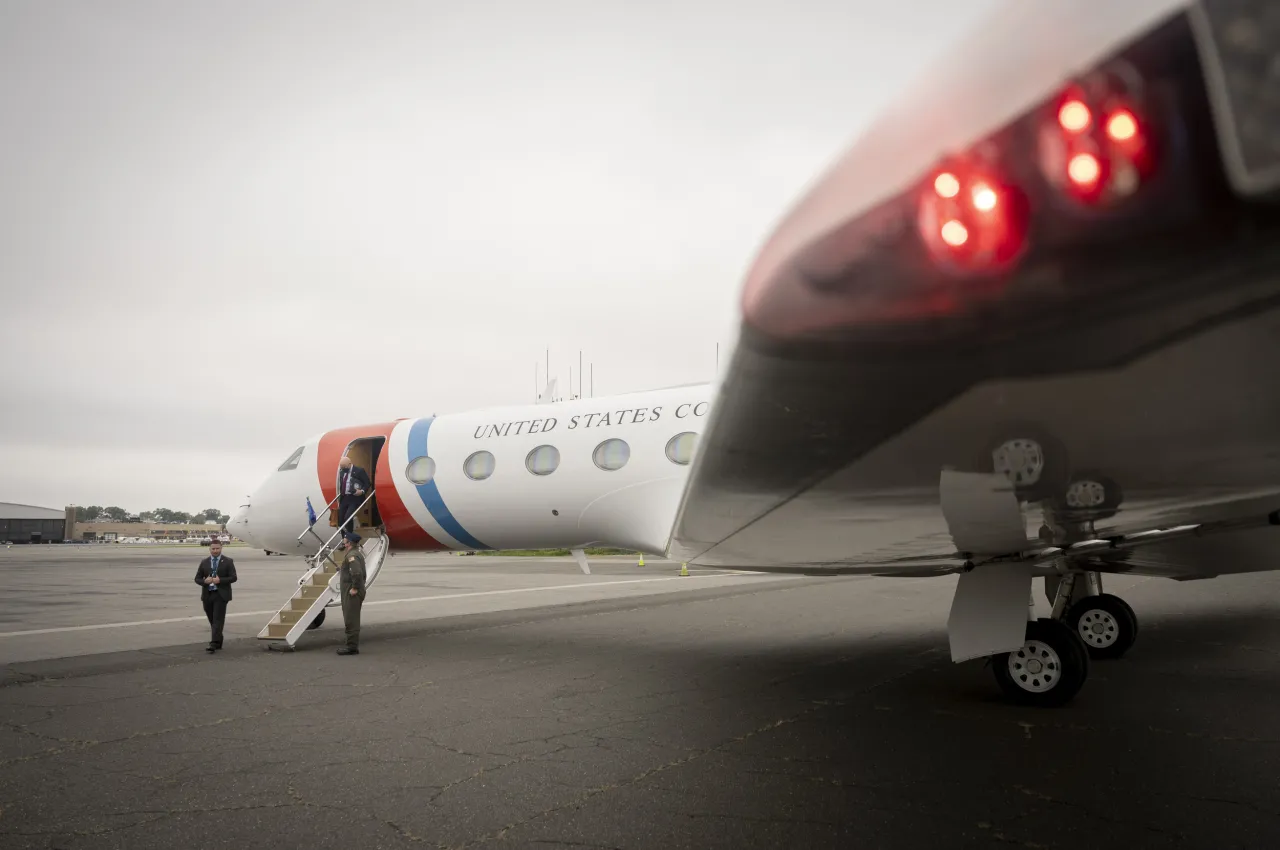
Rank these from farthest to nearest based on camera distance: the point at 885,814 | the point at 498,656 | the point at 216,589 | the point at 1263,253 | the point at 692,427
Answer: the point at 216,589 → the point at 498,656 → the point at 692,427 → the point at 885,814 → the point at 1263,253

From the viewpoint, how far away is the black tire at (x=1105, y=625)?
859 cm

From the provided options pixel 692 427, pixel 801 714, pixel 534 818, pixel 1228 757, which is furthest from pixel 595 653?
pixel 1228 757

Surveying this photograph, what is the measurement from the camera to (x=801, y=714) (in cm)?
618

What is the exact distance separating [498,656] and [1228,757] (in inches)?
267

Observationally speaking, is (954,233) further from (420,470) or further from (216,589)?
(216,589)

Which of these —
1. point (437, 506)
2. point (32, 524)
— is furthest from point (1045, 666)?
point (32, 524)

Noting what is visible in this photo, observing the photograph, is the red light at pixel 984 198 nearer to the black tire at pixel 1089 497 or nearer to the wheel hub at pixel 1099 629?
the black tire at pixel 1089 497

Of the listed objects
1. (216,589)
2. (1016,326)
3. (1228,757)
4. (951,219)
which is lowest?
(1228,757)

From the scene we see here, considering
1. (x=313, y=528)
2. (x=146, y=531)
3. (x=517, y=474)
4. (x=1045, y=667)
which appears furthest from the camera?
(x=146, y=531)

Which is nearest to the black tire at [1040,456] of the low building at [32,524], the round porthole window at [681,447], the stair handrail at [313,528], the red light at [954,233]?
the red light at [954,233]

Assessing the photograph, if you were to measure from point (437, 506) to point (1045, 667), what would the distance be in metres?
7.14

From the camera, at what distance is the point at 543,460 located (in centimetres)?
955

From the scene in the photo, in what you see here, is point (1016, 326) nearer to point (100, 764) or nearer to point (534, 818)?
point (534, 818)

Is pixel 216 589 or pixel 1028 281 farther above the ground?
pixel 1028 281
